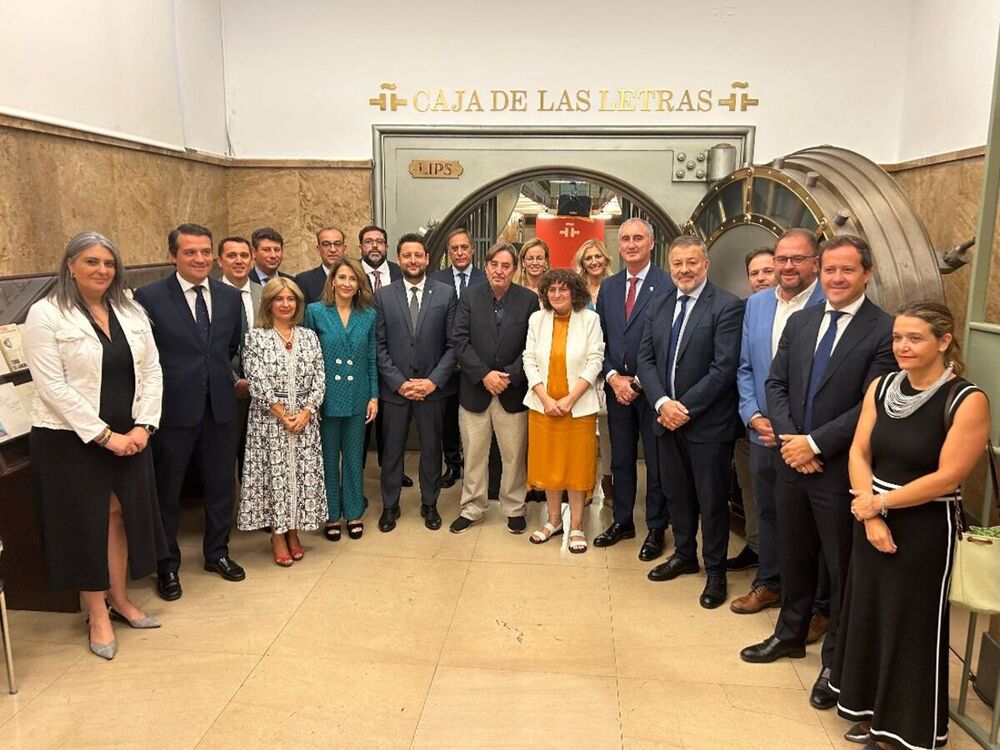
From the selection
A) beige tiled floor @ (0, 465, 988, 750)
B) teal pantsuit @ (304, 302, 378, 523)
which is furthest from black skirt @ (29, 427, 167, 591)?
teal pantsuit @ (304, 302, 378, 523)

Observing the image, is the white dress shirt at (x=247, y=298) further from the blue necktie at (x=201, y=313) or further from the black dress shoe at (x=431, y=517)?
the black dress shoe at (x=431, y=517)

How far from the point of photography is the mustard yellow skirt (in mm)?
3879

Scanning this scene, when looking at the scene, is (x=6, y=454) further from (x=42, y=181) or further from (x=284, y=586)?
(x=42, y=181)

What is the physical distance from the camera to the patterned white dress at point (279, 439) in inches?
140

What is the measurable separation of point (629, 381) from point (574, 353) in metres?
0.33

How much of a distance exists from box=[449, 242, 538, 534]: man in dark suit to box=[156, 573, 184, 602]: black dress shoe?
58.1 inches

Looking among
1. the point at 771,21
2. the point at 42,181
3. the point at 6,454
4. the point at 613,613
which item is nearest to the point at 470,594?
the point at 613,613

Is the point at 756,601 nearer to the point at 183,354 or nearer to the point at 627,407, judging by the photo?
the point at 627,407

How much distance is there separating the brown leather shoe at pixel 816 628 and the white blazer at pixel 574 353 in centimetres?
143

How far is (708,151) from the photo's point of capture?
551 centimetres

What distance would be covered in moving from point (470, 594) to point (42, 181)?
3.10 meters

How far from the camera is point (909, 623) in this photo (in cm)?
222

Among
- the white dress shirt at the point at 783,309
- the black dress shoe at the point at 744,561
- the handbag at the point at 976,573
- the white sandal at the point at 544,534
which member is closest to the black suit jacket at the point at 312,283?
the white sandal at the point at 544,534

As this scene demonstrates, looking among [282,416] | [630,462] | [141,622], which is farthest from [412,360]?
[141,622]
